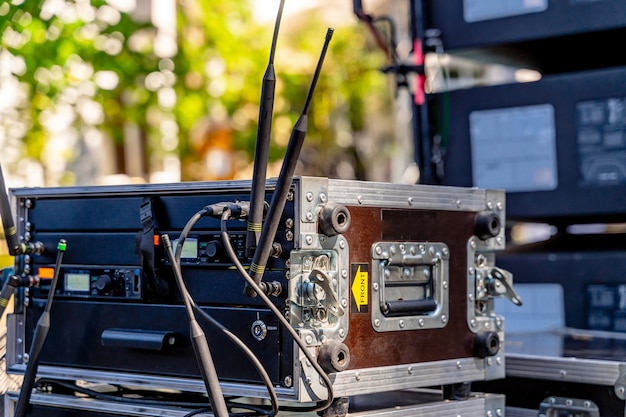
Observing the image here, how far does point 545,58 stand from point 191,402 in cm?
156

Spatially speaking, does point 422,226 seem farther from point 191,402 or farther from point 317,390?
point 191,402

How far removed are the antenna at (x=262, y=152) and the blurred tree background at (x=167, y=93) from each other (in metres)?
1.45

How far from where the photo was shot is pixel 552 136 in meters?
2.42

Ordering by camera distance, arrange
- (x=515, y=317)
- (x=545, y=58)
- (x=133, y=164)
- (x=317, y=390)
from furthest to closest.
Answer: (x=133, y=164) → (x=545, y=58) → (x=515, y=317) → (x=317, y=390)

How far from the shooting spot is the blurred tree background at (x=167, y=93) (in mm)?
3645

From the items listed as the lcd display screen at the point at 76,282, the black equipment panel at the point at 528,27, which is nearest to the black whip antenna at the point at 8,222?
the lcd display screen at the point at 76,282

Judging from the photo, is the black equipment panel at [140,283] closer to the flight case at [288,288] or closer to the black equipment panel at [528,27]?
the flight case at [288,288]

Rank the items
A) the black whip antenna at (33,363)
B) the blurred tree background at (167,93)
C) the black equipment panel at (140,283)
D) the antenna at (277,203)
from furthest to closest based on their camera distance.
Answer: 1. the blurred tree background at (167,93)
2. the black whip antenna at (33,363)
3. the black equipment panel at (140,283)
4. the antenna at (277,203)

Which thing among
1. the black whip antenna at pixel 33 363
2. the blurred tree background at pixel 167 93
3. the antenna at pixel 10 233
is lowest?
the black whip antenna at pixel 33 363

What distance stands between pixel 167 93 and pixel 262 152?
430 centimetres

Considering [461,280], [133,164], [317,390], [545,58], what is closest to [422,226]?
[461,280]

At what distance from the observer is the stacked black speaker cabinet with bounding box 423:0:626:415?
2.32 metres

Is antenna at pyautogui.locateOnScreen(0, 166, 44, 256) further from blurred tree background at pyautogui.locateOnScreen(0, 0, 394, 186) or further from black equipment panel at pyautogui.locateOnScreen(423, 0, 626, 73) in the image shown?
black equipment panel at pyautogui.locateOnScreen(423, 0, 626, 73)

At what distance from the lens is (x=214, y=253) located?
1.59 meters
